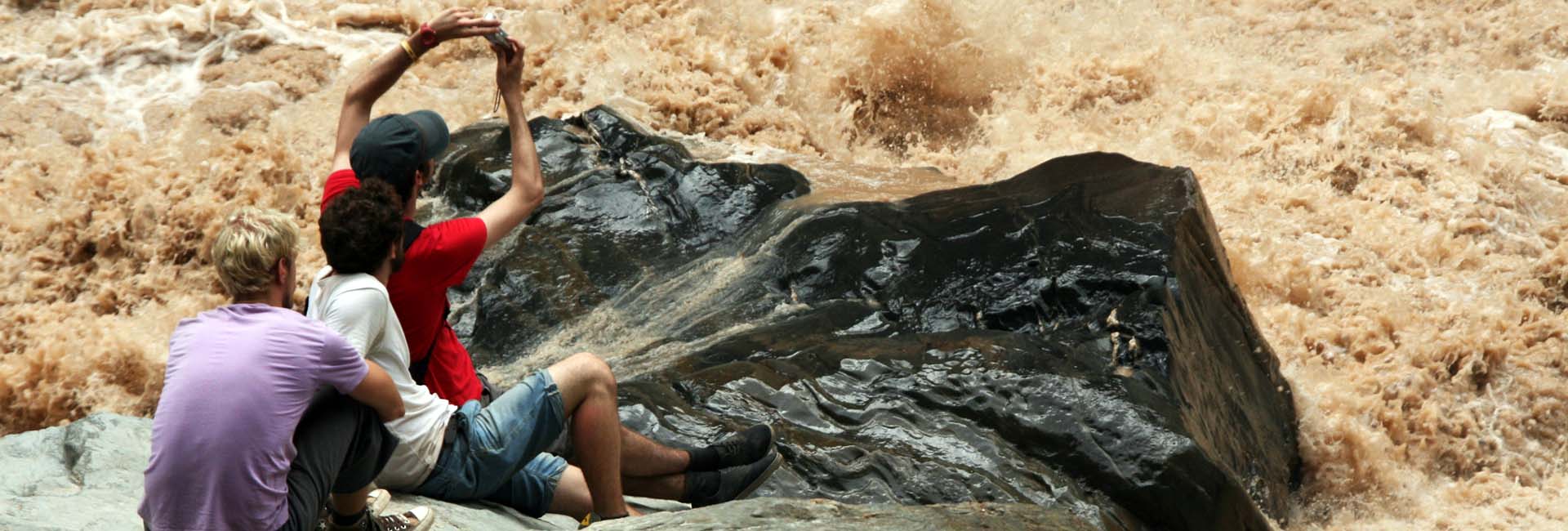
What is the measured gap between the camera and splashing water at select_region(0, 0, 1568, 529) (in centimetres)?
666

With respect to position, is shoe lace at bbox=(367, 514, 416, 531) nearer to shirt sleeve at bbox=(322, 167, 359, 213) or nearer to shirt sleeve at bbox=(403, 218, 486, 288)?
shirt sleeve at bbox=(403, 218, 486, 288)

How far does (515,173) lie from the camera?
129 inches

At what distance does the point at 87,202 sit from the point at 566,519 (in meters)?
6.07

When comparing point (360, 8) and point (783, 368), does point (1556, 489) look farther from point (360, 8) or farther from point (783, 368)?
point (360, 8)

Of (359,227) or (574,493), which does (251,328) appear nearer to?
(359,227)

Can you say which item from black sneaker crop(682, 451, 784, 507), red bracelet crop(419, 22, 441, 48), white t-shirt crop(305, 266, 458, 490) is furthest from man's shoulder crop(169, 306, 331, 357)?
black sneaker crop(682, 451, 784, 507)

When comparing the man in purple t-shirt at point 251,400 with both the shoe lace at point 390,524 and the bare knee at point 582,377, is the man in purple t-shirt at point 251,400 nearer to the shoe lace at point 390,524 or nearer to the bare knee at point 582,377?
the shoe lace at point 390,524

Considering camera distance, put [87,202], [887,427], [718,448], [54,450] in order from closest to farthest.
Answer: [54,450] → [718,448] → [887,427] → [87,202]

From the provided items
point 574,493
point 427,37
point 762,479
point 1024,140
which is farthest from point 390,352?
point 1024,140

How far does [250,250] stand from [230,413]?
12.5 inches

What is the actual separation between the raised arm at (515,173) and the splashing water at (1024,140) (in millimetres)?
2141

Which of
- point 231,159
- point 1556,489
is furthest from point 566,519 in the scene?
point 231,159

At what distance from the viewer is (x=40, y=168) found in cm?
862

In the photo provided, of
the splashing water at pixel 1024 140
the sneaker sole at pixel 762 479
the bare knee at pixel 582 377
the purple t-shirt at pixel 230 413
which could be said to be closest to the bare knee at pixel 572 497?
the bare knee at pixel 582 377
